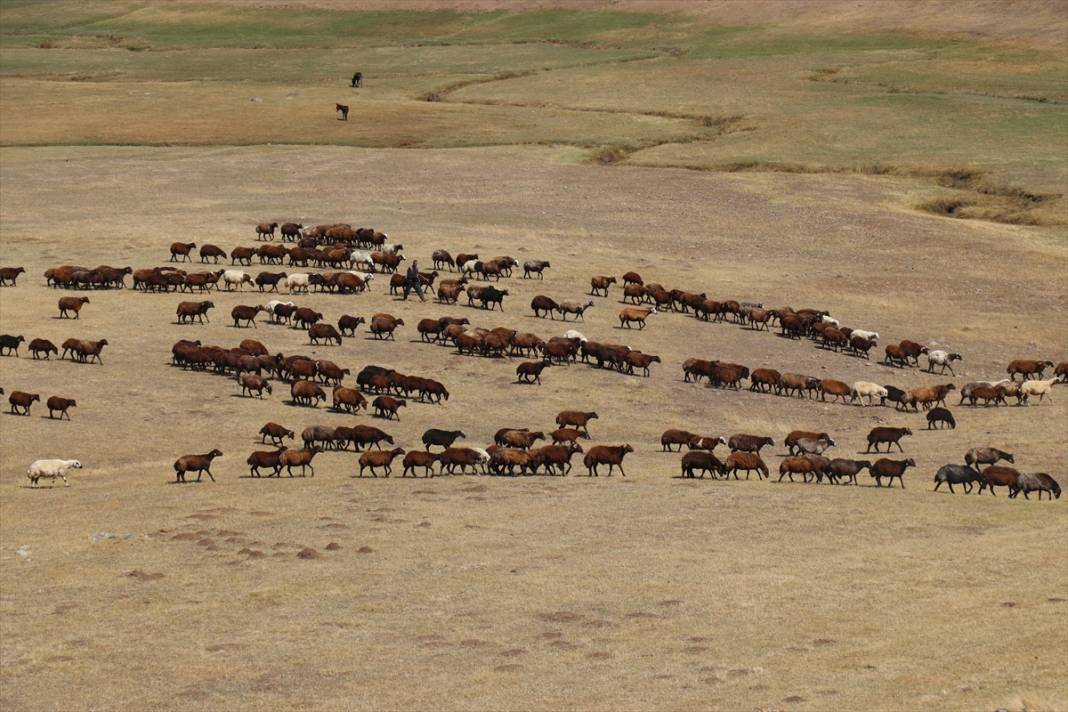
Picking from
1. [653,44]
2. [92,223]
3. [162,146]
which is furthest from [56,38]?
[92,223]

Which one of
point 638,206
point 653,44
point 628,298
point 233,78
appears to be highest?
point 653,44

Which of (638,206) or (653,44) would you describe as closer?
(638,206)

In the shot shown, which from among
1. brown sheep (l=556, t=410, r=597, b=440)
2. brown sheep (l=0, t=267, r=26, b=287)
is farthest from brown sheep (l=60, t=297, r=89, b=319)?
brown sheep (l=556, t=410, r=597, b=440)

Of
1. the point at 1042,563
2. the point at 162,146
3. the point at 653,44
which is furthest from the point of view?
the point at 653,44

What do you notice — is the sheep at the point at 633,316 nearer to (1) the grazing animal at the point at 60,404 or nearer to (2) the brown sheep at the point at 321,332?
(2) the brown sheep at the point at 321,332

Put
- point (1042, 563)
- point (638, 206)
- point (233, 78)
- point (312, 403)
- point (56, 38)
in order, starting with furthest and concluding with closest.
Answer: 1. point (56, 38)
2. point (233, 78)
3. point (638, 206)
4. point (312, 403)
5. point (1042, 563)

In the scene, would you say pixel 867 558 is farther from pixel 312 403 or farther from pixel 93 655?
pixel 312 403
